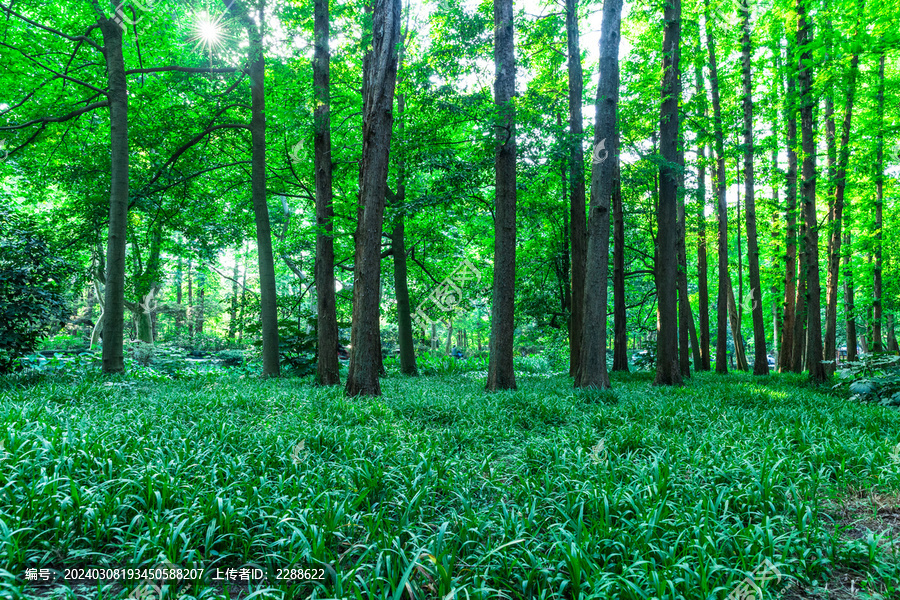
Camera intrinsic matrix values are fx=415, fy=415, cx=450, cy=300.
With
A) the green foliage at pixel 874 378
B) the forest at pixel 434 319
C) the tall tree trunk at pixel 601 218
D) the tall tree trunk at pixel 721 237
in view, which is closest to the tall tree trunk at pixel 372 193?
the forest at pixel 434 319

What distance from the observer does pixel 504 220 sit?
7859 millimetres

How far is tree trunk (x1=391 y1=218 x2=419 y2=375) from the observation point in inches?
477

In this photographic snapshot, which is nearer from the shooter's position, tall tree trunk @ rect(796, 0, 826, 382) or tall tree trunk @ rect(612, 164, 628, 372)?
tall tree trunk @ rect(796, 0, 826, 382)

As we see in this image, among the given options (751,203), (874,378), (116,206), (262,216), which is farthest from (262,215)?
(751,203)

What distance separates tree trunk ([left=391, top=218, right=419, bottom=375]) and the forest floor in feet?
25.9

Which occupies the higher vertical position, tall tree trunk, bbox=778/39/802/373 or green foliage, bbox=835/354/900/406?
tall tree trunk, bbox=778/39/802/373

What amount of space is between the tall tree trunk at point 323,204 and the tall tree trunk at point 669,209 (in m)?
7.04

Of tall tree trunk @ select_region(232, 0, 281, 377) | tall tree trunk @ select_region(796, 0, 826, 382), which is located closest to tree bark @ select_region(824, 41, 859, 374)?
tall tree trunk @ select_region(796, 0, 826, 382)

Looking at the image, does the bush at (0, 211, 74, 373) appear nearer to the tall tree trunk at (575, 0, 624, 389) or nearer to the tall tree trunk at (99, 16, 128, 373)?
the tall tree trunk at (99, 16, 128, 373)

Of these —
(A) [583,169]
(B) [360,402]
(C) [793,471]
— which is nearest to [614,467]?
(C) [793,471]

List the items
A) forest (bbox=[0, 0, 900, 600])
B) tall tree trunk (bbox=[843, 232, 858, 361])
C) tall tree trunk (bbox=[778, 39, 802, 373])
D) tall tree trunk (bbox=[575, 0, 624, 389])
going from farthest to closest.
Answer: tall tree trunk (bbox=[843, 232, 858, 361]) < tall tree trunk (bbox=[778, 39, 802, 373]) < tall tree trunk (bbox=[575, 0, 624, 389]) < forest (bbox=[0, 0, 900, 600])

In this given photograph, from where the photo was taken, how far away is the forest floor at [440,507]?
1907 millimetres

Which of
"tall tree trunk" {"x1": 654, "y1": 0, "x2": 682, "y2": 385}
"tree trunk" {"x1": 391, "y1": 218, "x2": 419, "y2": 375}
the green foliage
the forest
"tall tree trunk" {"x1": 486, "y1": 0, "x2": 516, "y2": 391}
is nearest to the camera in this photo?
the forest

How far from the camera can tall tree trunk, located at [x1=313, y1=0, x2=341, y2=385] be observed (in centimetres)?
862
